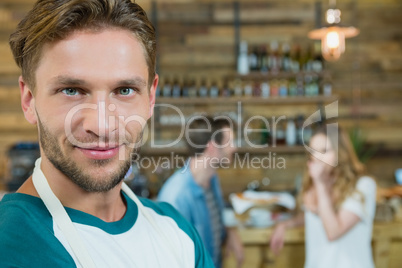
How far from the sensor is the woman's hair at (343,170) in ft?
8.01

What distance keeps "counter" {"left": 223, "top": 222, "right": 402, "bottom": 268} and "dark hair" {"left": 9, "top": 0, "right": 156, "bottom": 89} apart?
2.33 m

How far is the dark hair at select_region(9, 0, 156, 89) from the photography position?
688 mm

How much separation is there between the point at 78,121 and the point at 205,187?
5.66 ft

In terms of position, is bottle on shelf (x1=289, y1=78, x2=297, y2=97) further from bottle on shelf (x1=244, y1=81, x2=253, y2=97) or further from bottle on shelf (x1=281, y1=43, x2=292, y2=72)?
bottle on shelf (x1=244, y1=81, x2=253, y2=97)

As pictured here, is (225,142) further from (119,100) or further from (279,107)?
(279,107)

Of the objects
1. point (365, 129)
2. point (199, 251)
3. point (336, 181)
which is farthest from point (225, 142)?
point (365, 129)

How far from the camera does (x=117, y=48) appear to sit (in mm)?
706

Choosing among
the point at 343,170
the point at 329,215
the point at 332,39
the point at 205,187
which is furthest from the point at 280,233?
the point at 332,39

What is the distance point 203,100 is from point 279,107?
0.87m

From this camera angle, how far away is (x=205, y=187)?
93.7 inches

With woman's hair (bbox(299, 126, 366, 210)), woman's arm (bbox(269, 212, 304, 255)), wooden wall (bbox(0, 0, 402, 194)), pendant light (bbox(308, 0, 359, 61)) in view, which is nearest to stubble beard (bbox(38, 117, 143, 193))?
woman's hair (bbox(299, 126, 366, 210))

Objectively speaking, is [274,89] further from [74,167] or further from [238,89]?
[74,167]

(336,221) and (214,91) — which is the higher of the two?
(214,91)

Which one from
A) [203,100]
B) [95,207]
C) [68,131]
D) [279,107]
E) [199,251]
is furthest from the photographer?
[279,107]
